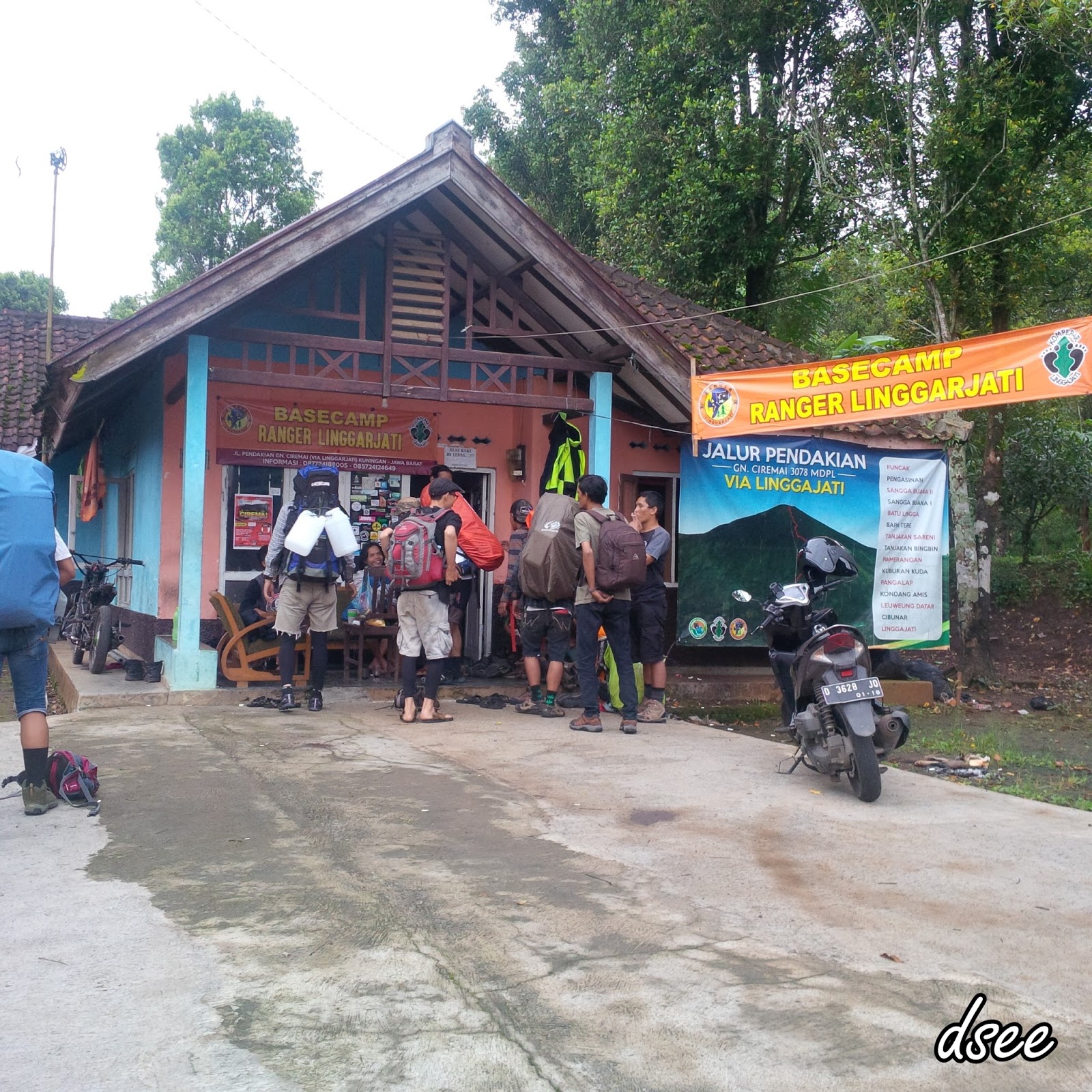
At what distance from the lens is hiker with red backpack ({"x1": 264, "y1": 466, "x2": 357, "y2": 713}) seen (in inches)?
324

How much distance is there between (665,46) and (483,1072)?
15499mm

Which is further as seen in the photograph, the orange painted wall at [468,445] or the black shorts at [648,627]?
the orange painted wall at [468,445]

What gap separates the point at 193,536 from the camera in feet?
28.6

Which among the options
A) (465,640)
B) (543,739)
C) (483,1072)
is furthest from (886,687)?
(483,1072)

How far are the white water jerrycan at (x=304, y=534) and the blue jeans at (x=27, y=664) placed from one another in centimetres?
290

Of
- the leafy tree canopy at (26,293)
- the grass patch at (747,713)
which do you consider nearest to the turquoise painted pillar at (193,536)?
the grass patch at (747,713)

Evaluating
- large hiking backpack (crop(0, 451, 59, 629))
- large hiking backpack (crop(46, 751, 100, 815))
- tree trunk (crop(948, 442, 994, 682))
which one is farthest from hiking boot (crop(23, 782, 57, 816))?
tree trunk (crop(948, 442, 994, 682))

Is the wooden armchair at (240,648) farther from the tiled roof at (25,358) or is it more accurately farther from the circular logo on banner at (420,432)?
the tiled roof at (25,358)

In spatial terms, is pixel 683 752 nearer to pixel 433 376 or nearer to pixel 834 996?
pixel 834 996

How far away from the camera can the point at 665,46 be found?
51.2 ft

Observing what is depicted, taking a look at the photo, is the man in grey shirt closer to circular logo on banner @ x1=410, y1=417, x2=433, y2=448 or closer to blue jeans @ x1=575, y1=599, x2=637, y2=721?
blue jeans @ x1=575, y1=599, x2=637, y2=721

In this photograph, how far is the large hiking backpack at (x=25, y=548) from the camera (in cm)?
493

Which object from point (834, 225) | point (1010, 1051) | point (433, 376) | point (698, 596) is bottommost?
point (1010, 1051)

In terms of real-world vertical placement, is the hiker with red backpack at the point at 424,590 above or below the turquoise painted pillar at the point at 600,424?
below
